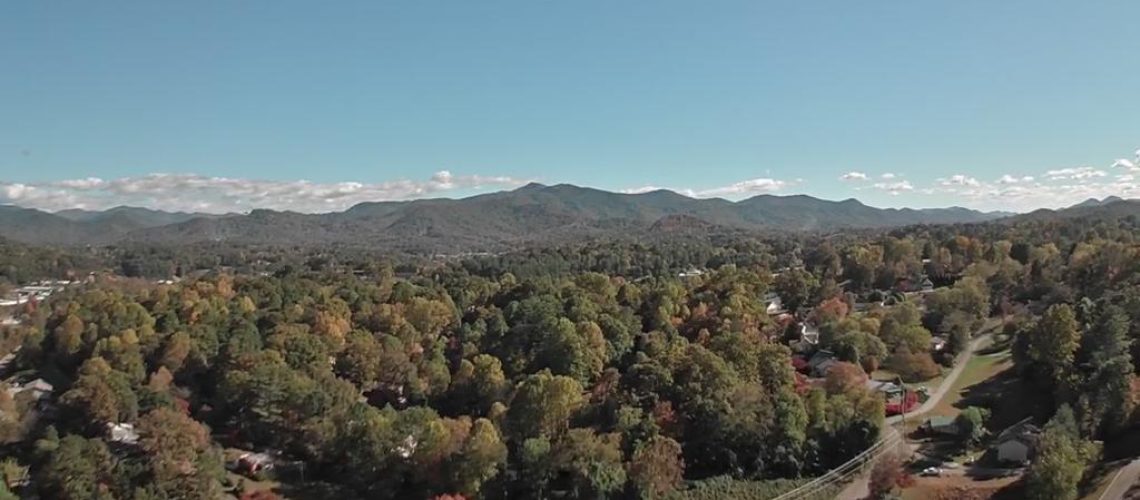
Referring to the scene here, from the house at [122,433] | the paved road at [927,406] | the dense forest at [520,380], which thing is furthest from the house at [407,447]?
the paved road at [927,406]

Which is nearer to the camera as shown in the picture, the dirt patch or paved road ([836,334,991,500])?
the dirt patch

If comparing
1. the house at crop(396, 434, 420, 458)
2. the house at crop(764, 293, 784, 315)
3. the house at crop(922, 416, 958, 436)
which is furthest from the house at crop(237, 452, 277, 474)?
the house at crop(764, 293, 784, 315)

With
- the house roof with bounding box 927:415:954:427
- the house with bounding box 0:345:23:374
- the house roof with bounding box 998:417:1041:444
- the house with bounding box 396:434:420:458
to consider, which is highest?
the house roof with bounding box 998:417:1041:444

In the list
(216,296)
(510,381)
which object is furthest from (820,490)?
(216,296)

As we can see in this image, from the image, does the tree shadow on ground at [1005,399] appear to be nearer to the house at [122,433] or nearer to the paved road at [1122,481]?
the paved road at [1122,481]

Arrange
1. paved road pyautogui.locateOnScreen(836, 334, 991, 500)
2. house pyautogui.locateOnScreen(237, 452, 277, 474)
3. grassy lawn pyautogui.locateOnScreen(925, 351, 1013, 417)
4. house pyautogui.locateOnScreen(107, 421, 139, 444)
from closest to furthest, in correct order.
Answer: paved road pyautogui.locateOnScreen(836, 334, 991, 500)
house pyautogui.locateOnScreen(237, 452, 277, 474)
house pyautogui.locateOnScreen(107, 421, 139, 444)
grassy lawn pyautogui.locateOnScreen(925, 351, 1013, 417)

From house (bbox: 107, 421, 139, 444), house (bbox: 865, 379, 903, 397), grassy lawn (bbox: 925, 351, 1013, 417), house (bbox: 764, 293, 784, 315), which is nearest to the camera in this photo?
house (bbox: 107, 421, 139, 444)

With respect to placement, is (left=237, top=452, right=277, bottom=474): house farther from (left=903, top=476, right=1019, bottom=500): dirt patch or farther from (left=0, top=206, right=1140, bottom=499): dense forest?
(left=903, top=476, right=1019, bottom=500): dirt patch
